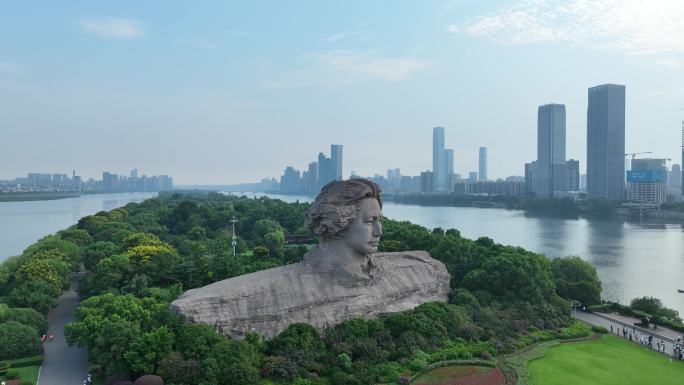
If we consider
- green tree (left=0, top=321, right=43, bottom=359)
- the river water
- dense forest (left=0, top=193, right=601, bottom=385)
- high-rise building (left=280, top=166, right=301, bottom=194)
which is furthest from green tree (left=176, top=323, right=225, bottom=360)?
high-rise building (left=280, top=166, right=301, bottom=194)

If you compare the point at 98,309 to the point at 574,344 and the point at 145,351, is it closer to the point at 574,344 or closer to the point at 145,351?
the point at 145,351

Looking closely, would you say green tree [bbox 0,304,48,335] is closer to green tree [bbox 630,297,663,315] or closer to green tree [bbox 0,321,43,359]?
green tree [bbox 0,321,43,359]

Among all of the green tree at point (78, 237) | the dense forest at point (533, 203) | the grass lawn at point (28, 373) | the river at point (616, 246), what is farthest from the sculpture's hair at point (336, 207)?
the dense forest at point (533, 203)

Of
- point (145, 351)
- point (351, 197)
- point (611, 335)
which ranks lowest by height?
point (611, 335)

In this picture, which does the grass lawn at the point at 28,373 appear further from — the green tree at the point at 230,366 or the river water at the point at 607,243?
the river water at the point at 607,243

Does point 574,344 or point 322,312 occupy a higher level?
point 322,312

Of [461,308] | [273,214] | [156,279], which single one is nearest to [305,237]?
[273,214]

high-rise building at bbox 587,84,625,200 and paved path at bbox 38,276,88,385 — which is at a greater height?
high-rise building at bbox 587,84,625,200
